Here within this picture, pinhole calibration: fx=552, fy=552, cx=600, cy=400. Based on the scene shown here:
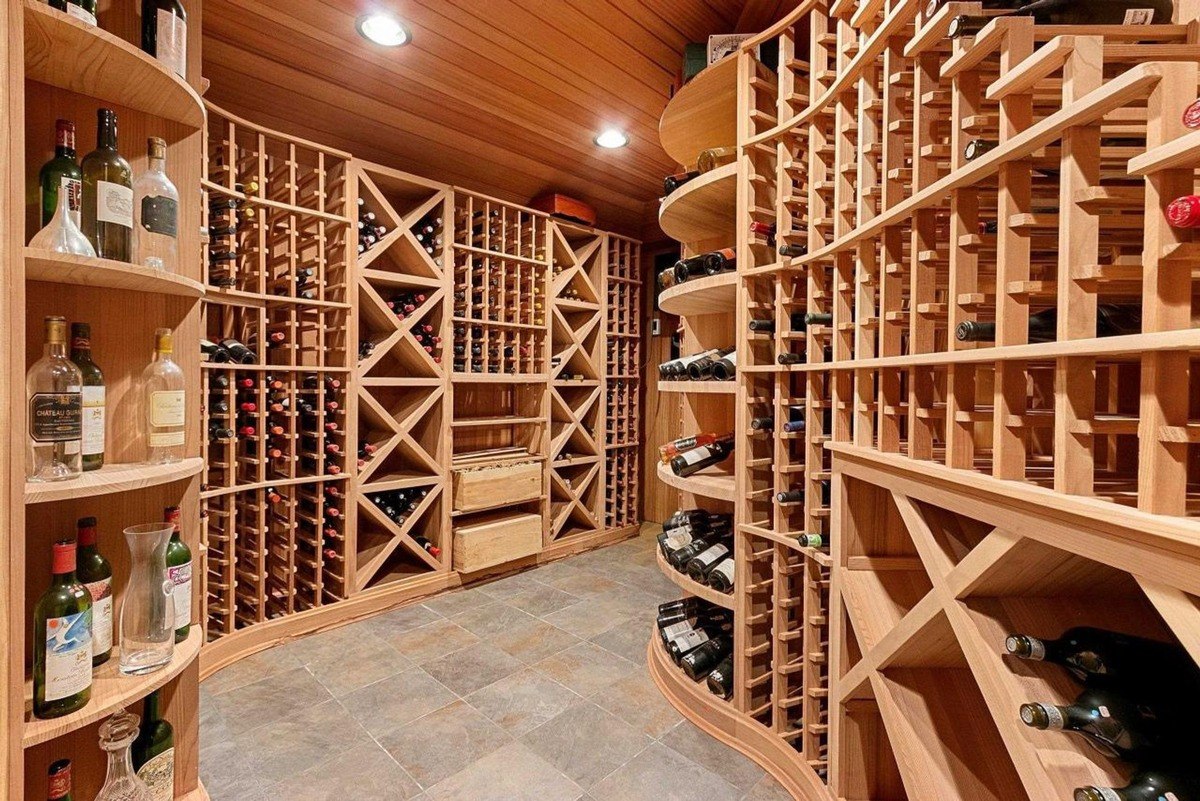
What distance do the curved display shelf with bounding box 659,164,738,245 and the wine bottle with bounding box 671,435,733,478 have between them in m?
0.85

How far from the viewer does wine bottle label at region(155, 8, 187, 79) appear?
1098 mm

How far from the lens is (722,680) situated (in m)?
1.91

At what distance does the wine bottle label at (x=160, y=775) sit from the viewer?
1133 millimetres

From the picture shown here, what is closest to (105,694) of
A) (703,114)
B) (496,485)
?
(703,114)

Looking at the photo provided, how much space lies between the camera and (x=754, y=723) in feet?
5.85

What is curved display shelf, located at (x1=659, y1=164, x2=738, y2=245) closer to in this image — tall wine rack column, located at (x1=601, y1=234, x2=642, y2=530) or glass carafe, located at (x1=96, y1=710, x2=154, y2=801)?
tall wine rack column, located at (x1=601, y1=234, x2=642, y2=530)

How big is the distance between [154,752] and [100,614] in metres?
0.35

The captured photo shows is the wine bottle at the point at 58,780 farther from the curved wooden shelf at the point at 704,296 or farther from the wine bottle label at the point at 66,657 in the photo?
the curved wooden shelf at the point at 704,296

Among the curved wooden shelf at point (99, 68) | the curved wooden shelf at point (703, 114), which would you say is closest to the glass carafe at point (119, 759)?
the curved wooden shelf at point (99, 68)

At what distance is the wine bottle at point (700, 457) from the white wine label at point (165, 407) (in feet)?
4.84

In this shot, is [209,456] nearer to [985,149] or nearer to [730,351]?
[730,351]

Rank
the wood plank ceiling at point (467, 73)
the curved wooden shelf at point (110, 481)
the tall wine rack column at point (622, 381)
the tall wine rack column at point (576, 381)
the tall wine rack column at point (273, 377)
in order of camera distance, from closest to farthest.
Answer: the curved wooden shelf at point (110, 481)
the wood plank ceiling at point (467, 73)
the tall wine rack column at point (273, 377)
the tall wine rack column at point (576, 381)
the tall wine rack column at point (622, 381)

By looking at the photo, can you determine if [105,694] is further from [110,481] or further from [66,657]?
[110,481]

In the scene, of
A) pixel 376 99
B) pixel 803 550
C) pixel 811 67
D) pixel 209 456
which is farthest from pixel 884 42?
pixel 209 456
